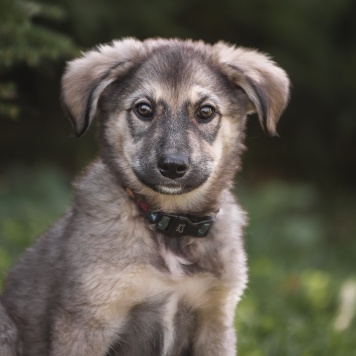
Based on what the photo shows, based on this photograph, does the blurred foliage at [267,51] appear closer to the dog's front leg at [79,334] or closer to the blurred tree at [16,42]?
the blurred tree at [16,42]

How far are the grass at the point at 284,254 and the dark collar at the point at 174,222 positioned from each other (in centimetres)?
120

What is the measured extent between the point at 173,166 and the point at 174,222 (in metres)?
0.39

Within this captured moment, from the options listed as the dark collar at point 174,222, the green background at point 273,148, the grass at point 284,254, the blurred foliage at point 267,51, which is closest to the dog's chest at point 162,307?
the dark collar at point 174,222

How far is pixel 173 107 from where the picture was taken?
484 centimetres

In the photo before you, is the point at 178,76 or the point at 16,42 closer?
the point at 178,76

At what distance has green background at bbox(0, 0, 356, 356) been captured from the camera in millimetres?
7815

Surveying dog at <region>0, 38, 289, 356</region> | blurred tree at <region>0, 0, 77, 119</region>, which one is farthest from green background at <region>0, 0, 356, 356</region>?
dog at <region>0, 38, 289, 356</region>

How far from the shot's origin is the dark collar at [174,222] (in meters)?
4.89

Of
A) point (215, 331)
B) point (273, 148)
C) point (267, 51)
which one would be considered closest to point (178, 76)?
point (215, 331)

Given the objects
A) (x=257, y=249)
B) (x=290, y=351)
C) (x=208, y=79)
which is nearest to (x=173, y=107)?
(x=208, y=79)

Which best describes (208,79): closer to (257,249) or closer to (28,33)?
(28,33)

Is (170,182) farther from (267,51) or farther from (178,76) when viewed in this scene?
(267,51)

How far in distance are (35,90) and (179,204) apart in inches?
270

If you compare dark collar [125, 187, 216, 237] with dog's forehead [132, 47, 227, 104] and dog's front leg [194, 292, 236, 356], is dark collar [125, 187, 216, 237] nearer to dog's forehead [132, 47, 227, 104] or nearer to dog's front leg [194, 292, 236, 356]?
dog's front leg [194, 292, 236, 356]
